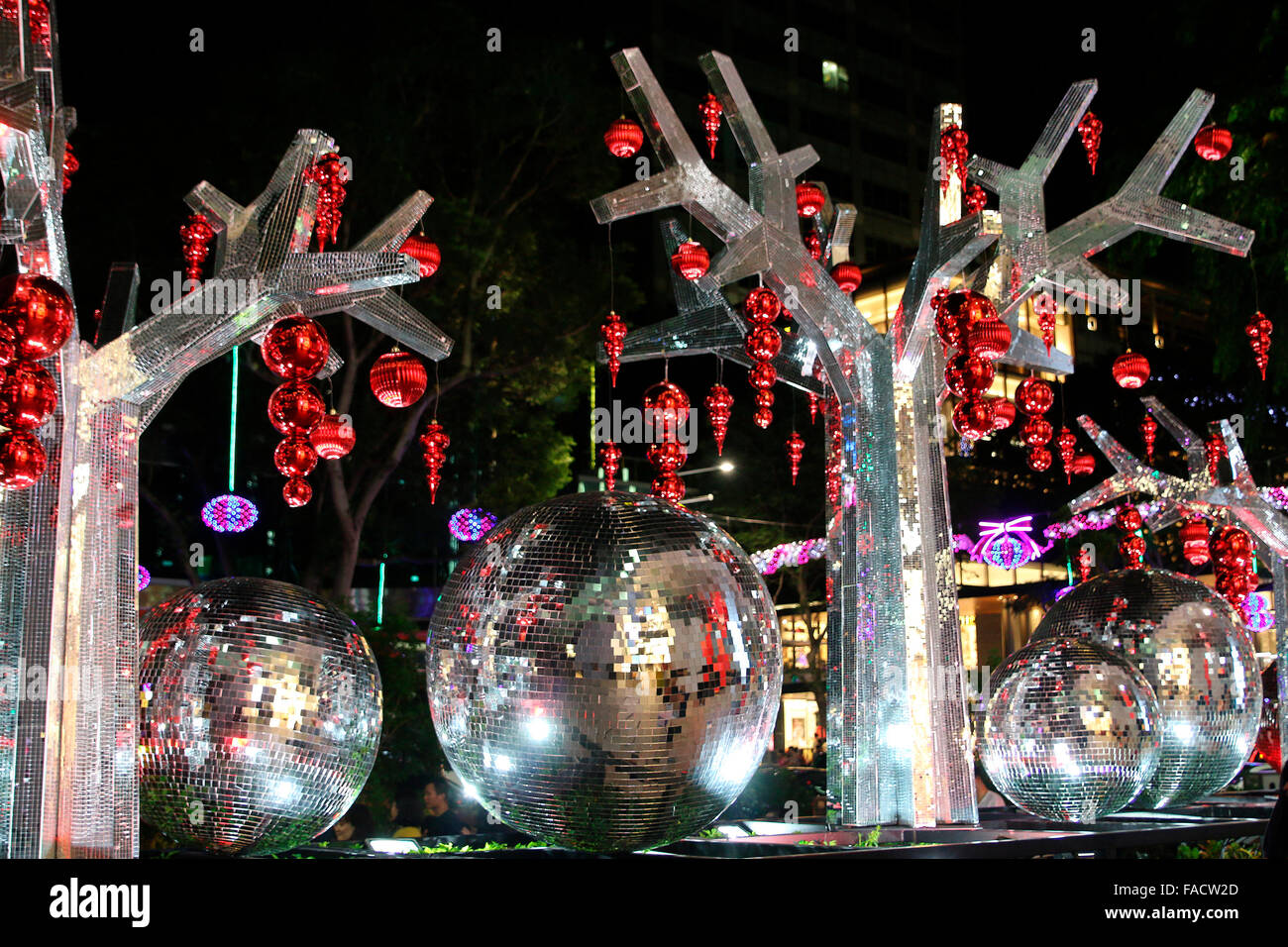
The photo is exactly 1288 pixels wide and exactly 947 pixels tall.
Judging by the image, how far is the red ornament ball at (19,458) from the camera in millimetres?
4484

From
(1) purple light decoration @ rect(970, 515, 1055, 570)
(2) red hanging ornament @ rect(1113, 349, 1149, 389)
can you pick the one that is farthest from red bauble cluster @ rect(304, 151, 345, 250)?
(1) purple light decoration @ rect(970, 515, 1055, 570)

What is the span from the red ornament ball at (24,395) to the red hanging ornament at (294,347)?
115 cm

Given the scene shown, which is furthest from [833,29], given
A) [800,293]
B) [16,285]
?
[16,285]

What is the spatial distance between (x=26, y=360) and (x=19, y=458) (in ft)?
1.16

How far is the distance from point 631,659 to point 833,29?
56.4 metres

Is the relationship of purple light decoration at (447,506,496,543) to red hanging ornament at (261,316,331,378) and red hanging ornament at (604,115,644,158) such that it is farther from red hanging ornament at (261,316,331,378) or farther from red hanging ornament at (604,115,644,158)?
red hanging ornament at (261,316,331,378)

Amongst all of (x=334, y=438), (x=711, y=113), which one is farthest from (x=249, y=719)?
(x=711, y=113)

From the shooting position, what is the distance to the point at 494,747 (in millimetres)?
3932

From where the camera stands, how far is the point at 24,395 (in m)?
4.46

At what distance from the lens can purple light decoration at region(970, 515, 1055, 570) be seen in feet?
71.9

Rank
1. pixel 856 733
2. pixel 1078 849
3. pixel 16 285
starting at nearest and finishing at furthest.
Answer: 1. pixel 16 285
2. pixel 1078 849
3. pixel 856 733

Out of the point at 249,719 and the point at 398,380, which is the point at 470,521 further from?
the point at 249,719

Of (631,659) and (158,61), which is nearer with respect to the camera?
(631,659)
